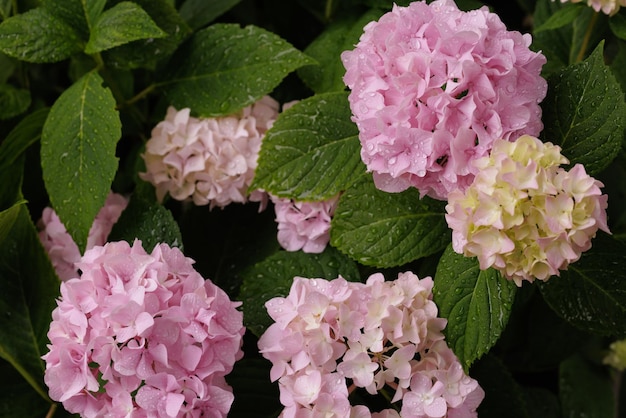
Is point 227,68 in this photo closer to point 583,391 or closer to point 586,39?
point 586,39

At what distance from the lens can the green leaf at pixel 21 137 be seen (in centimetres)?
97

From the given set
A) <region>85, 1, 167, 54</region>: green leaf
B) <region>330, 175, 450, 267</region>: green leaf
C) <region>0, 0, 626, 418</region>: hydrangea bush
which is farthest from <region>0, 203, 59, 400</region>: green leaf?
<region>330, 175, 450, 267</region>: green leaf

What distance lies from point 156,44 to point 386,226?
375mm

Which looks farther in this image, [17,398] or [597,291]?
[17,398]

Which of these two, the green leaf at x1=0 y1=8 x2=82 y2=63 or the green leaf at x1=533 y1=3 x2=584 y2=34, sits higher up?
the green leaf at x1=533 y1=3 x2=584 y2=34

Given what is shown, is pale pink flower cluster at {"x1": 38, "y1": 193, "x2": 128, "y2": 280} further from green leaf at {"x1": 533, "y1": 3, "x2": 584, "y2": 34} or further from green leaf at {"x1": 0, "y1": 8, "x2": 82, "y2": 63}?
green leaf at {"x1": 533, "y1": 3, "x2": 584, "y2": 34}

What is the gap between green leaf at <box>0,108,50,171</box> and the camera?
966mm

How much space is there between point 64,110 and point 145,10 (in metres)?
0.16

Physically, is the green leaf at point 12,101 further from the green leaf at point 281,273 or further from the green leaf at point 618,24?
the green leaf at point 618,24

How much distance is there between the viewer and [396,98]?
2.34 ft

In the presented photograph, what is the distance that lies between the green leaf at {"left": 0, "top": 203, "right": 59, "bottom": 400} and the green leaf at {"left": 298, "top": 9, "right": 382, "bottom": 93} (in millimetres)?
371

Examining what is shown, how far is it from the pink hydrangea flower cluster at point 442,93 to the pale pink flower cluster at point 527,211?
4 centimetres

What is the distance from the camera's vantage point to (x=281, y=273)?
2.98 ft

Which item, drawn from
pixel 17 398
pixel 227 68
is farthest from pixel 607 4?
pixel 17 398
